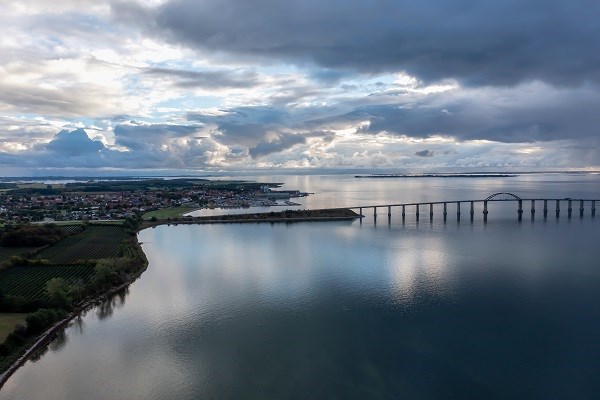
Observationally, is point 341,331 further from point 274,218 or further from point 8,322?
point 274,218

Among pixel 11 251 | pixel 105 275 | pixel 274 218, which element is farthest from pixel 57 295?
pixel 274 218

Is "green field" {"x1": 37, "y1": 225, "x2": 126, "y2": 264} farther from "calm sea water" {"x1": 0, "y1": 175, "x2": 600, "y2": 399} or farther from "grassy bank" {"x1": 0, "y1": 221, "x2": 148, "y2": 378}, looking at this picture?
"calm sea water" {"x1": 0, "y1": 175, "x2": 600, "y2": 399}

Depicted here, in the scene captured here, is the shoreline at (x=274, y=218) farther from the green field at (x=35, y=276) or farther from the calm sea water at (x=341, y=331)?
the green field at (x=35, y=276)

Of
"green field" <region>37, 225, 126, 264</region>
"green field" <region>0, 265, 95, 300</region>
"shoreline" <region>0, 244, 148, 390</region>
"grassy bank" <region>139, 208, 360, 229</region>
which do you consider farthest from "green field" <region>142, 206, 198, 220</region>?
"shoreline" <region>0, 244, 148, 390</region>

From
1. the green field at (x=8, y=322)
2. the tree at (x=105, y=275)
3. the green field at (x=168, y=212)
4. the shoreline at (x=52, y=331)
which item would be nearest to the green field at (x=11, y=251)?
the tree at (x=105, y=275)

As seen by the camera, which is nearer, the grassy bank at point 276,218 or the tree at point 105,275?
the tree at point 105,275

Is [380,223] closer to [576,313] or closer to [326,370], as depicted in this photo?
[576,313]
